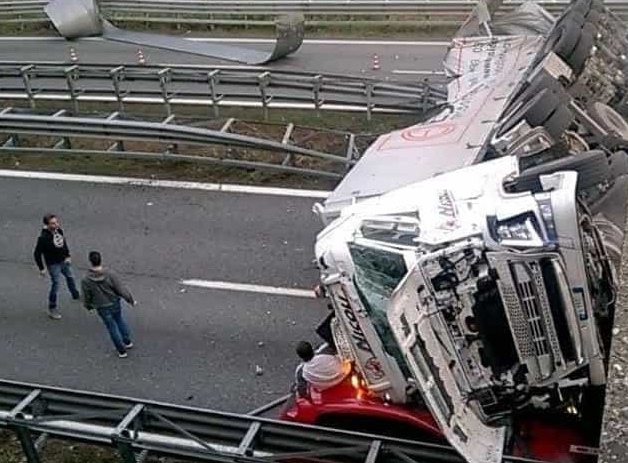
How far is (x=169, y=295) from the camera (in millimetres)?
10789

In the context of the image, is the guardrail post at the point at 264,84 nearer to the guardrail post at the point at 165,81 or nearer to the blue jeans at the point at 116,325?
the guardrail post at the point at 165,81

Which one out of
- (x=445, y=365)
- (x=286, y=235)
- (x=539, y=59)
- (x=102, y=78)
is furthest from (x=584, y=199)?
(x=102, y=78)

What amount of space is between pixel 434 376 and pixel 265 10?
48.5 feet

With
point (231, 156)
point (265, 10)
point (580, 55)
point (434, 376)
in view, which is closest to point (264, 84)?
point (231, 156)

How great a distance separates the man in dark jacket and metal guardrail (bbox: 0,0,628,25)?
10494mm

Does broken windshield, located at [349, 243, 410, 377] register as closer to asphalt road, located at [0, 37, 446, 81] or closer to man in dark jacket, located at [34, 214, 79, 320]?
man in dark jacket, located at [34, 214, 79, 320]

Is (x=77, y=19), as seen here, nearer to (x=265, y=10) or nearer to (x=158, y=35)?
(x=158, y=35)

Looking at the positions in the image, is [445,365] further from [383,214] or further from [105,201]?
[105,201]

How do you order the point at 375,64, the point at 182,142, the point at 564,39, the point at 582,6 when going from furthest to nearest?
the point at 375,64 < the point at 182,142 < the point at 582,6 < the point at 564,39

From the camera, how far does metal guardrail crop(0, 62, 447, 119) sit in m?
14.0

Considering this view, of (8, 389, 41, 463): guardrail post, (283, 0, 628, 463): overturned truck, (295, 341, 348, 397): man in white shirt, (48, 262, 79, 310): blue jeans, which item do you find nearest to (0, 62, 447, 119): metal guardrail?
(48, 262, 79, 310): blue jeans

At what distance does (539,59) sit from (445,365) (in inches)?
201

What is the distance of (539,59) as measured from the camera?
1026 centimetres

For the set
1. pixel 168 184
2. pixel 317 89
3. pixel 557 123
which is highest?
pixel 557 123
